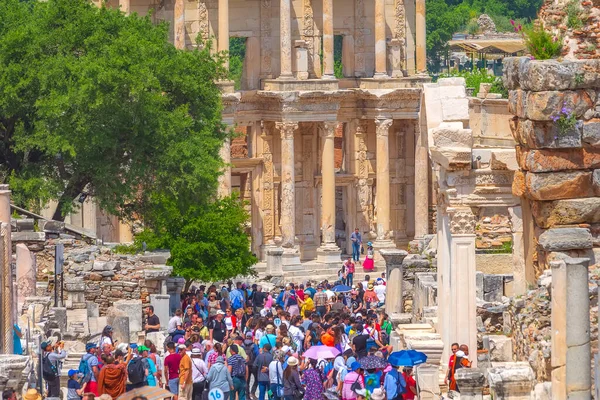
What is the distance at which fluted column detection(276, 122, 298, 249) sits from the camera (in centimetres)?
6556

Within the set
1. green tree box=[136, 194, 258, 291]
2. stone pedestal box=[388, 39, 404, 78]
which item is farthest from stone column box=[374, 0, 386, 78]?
green tree box=[136, 194, 258, 291]

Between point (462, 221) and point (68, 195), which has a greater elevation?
point (68, 195)

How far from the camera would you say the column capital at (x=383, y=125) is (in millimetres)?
67250

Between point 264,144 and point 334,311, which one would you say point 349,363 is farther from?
point 264,144

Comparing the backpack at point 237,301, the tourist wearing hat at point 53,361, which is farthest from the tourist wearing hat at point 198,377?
the backpack at point 237,301

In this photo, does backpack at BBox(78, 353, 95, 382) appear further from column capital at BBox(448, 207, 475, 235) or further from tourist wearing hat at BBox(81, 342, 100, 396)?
column capital at BBox(448, 207, 475, 235)

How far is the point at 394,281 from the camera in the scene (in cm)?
4494

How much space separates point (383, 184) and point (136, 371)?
38128mm

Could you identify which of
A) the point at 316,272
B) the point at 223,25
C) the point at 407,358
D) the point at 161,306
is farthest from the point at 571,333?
the point at 223,25

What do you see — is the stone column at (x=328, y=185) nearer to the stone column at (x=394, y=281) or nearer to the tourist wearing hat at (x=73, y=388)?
the stone column at (x=394, y=281)

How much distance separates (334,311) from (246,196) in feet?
86.9

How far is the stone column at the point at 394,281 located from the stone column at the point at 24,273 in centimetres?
854

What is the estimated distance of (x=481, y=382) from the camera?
2636 cm

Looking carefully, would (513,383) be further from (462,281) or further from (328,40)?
(328,40)
